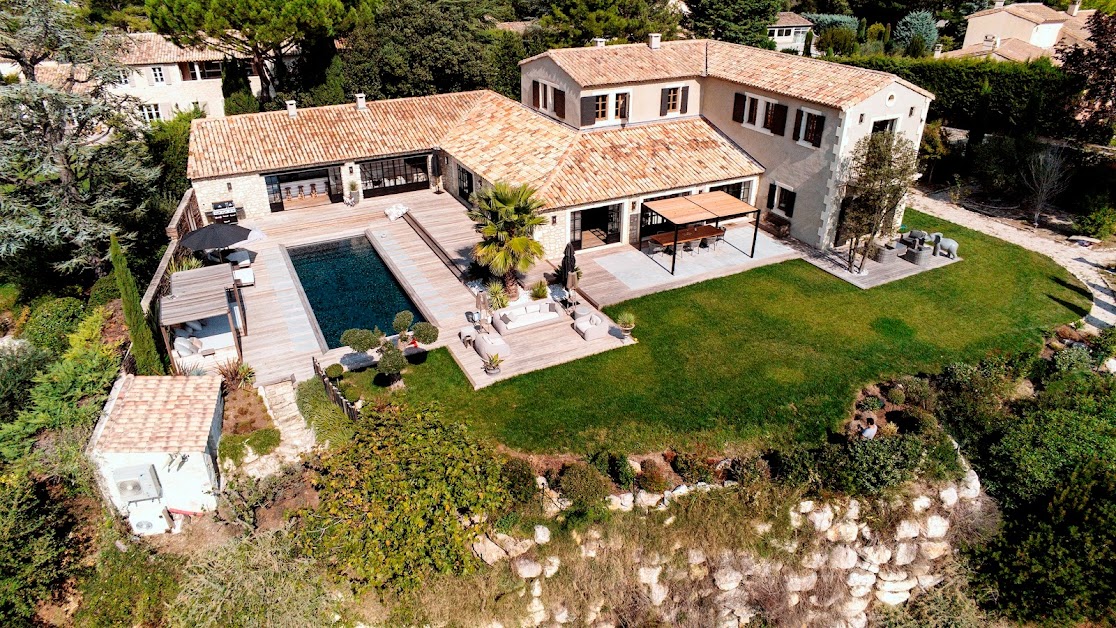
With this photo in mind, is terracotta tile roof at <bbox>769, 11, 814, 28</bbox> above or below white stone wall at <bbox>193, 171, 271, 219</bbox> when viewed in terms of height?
above

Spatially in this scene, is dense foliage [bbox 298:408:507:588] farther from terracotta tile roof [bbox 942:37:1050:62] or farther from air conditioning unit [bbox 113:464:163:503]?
terracotta tile roof [bbox 942:37:1050:62]

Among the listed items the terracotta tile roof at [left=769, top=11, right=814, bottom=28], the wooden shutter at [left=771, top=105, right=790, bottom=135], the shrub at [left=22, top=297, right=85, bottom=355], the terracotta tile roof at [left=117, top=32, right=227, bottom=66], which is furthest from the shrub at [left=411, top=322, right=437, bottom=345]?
the terracotta tile roof at [left=769, top=11, right=814, bottom=28]

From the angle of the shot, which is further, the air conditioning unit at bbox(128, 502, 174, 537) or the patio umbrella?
the patio umbrella

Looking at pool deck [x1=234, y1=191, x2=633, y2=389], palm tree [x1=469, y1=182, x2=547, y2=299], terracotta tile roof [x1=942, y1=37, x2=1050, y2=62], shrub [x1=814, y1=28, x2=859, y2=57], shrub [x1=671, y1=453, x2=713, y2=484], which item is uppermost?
terracotta tile roof [x1=942, y1=37, x2=1050, y2=62]

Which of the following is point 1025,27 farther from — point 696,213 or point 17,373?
point 17,373

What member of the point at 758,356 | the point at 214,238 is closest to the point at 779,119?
the point at 758,356

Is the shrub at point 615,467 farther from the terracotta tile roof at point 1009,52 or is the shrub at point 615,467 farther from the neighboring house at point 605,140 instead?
the terracotta tile roof at point 1009,52
